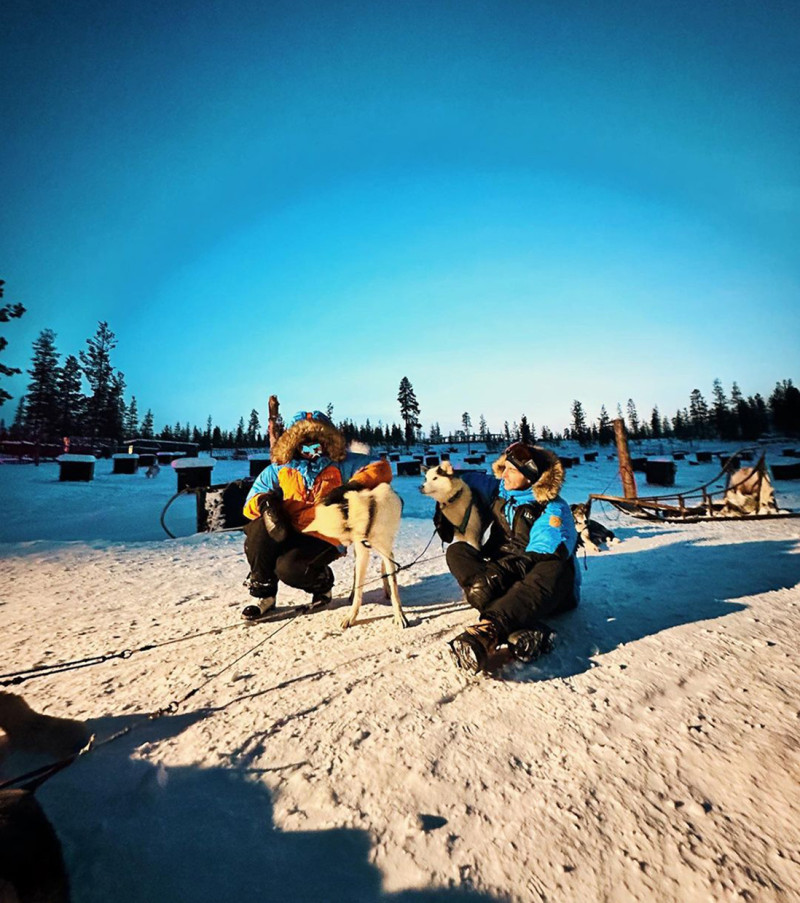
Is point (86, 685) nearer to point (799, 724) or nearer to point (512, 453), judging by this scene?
point (512, 453)

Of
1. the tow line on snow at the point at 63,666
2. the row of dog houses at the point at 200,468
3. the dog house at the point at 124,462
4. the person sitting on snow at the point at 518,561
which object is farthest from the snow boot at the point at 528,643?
the dog house at the point at 124,462

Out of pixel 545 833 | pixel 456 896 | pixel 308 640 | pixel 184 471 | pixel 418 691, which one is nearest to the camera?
pixel 456 896

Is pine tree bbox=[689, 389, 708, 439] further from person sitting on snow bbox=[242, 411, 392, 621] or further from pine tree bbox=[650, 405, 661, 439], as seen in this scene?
person sitting on snow bbox=[242, 411, 392, 621]

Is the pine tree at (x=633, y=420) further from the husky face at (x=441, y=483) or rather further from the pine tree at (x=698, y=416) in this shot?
the husky face at (x=441, y=483)

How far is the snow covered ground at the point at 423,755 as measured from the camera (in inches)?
38.3

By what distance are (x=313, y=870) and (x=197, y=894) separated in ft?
0.91

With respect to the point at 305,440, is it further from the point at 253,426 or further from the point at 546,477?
the point at 253,426

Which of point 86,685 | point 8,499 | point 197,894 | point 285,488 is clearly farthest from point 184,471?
point 197,894

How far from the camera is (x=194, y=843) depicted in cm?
106

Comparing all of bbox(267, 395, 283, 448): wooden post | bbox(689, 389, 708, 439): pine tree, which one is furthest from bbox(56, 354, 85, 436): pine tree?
bbox(689, 389, 708, 439): pine tree

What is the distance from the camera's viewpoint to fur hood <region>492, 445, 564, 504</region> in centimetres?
253

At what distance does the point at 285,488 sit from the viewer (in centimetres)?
305

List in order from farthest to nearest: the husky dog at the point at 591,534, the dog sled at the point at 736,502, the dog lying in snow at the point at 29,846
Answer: the dog sled at the point at 736,502 < the husky dog at the point at 591,534 < the dog lying in snow at the point at 29,846

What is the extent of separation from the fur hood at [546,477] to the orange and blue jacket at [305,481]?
3.51ft
